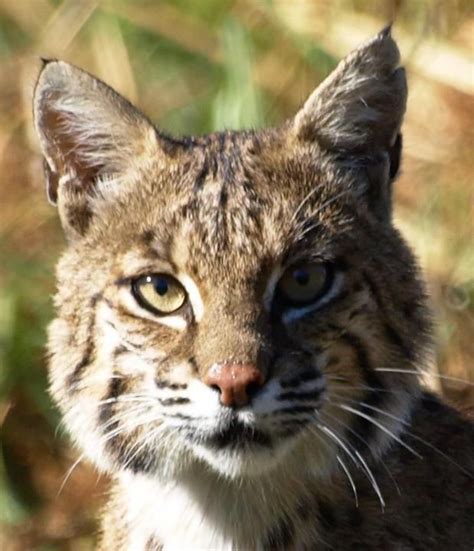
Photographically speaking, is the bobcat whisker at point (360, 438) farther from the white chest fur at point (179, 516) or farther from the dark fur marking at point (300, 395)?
the white chest fur at point (179, 516)

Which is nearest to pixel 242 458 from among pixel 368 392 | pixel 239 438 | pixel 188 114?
pixel 239 438

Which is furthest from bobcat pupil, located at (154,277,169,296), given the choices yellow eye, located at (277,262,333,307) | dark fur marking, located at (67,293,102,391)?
yellow eye, located at (277,262,333,307)

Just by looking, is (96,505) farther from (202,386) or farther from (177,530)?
(202,386)

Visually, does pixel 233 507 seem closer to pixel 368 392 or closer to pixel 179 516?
pixel 179 516

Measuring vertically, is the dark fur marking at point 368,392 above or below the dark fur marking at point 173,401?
above

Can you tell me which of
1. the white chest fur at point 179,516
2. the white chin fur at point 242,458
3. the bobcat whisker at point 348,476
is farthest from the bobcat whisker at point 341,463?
the white chest fur at point 179,516
